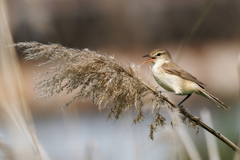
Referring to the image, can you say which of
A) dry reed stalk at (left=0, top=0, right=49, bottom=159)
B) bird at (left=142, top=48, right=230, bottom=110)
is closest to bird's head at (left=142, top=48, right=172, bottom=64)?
bird at (left=142, top=48, right=230, bottom=110)

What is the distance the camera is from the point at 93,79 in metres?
1.68

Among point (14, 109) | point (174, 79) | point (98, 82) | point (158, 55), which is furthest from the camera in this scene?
point (158, 55)

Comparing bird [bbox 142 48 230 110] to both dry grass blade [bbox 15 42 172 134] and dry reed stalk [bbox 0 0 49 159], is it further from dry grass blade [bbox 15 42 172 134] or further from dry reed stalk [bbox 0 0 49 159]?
dry reed stalk [bbox 0 0 49 159]

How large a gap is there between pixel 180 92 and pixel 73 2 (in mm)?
5729

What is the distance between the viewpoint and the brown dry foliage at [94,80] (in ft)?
5.31

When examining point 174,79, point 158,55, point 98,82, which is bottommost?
point 174,79

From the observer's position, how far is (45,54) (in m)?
1.62

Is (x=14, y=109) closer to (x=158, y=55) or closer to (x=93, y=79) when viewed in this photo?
(x=93, y=79)

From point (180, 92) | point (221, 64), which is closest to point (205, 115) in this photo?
point (180, 92)

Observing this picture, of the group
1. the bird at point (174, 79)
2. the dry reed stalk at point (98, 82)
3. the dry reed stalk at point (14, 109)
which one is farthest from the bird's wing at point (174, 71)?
the dry reed stalk at point (14, 109)

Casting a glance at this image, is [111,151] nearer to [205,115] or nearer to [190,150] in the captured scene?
[190,150]

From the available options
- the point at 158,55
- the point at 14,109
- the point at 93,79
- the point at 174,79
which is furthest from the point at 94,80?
the point at 158,55

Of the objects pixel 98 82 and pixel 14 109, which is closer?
pixel 98 82

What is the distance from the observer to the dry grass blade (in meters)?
1.62
